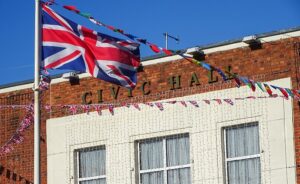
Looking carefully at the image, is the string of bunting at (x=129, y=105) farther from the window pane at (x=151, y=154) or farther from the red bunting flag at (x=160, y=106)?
the window pane at (x=151, y=154)

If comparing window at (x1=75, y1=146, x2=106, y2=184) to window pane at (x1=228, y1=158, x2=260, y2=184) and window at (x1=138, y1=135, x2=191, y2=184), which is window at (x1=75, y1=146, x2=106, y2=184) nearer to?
window at (x1=138, y1=135, x2=191, y2=184)

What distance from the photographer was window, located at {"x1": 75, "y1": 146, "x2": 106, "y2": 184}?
3322 centimetres

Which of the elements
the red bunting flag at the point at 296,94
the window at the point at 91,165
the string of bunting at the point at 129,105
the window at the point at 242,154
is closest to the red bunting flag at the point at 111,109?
the string of bunting at the point at 129,105

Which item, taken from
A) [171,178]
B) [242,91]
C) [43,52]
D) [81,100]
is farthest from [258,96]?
[43,52]

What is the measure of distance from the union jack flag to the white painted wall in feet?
18.2

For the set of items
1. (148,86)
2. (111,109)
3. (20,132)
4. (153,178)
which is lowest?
(153,178)

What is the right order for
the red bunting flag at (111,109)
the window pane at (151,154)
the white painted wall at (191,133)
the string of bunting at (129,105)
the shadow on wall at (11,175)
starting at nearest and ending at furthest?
the white painted wall at (191,133), the string of bunting at (129,105), the red bunting flag at (111,109), the window pane at (151,154), the shadow on wall at (11,175)

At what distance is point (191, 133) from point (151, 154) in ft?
4.74

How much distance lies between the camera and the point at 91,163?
3344 centimetres

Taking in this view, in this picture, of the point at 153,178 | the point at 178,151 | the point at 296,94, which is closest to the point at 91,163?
the point at 153,178

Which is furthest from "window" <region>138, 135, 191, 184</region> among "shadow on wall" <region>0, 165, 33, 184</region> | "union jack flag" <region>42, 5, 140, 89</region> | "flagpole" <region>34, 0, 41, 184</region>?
"flagpole" <region>34, 0, 41, 184</region>

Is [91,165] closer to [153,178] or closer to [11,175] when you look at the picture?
[153,178]

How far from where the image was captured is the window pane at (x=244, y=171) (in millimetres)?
30484

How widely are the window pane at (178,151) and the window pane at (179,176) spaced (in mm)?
210
